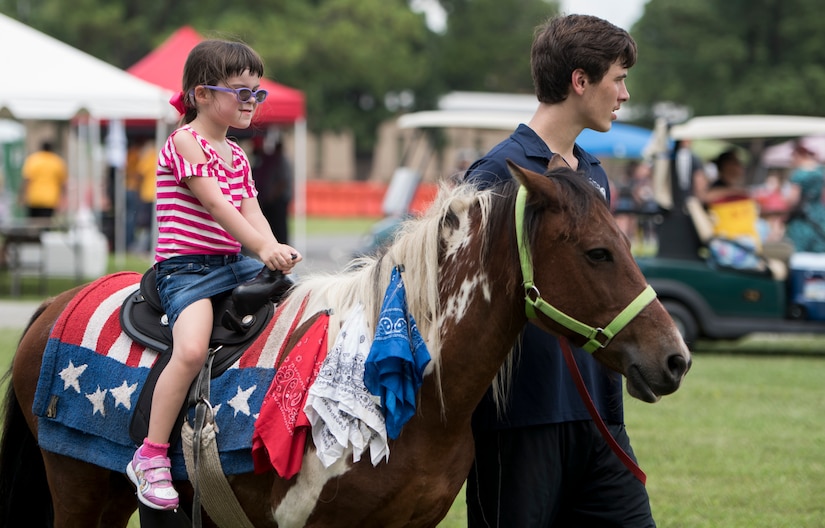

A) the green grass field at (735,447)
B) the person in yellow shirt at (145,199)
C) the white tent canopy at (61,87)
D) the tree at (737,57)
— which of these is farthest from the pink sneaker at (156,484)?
the tree at (737,57)

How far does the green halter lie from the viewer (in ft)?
9.79

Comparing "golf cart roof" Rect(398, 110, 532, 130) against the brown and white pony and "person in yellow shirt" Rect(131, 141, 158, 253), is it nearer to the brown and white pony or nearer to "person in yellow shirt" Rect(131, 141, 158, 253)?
"person in yellow shirt" Rect(131, 141, 158, 253)

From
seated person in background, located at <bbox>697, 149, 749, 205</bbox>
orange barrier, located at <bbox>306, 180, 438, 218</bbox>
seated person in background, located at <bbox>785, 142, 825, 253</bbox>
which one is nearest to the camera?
seated person in background, located at <bbox>697, 149, 749, 205</bbox>

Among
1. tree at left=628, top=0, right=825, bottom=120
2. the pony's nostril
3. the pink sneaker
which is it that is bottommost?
the pink sneaker

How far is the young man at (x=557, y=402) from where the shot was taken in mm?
3412

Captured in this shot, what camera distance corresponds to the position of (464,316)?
3215 mm

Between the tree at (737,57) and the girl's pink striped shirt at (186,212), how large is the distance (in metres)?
39.9

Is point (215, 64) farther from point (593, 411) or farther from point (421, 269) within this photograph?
point (593, 411)

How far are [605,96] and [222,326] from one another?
1495 millimetres

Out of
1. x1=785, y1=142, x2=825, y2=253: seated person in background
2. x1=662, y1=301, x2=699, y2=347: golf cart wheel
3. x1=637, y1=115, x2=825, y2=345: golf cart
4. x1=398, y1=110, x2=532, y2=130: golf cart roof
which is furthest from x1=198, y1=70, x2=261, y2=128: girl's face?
x1=398, y1=110, x2=532, y2=130: golf cart roof

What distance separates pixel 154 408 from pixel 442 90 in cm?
4899

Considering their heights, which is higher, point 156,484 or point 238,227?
point 238,227

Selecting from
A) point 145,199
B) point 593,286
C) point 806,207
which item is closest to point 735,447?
point 593,286

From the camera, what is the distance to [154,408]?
3416 mm
